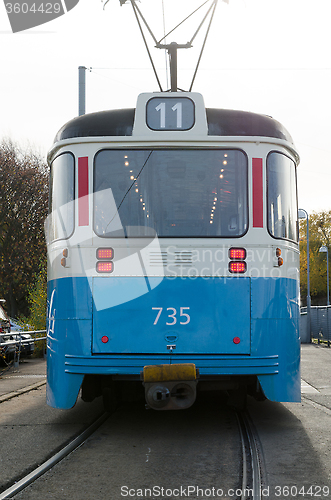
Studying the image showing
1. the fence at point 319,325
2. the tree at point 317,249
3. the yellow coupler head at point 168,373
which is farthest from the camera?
the tree at point 317,249

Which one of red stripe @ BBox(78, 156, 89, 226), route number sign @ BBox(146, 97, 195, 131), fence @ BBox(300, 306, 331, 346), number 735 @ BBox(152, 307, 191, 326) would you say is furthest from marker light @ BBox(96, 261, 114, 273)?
fence @ BBox(300, 306, 331, 346)

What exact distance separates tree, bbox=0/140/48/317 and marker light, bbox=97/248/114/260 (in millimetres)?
20611

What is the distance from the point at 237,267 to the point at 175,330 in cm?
88

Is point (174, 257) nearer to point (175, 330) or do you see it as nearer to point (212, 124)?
point (175, 330)

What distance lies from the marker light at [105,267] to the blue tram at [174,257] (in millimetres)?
11

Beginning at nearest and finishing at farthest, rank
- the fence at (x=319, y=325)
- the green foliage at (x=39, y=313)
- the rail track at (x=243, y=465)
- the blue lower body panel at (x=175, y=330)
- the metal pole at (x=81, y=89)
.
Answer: the rail track at (x=243, y=465), the blue lower body panel at (x=175, y=330), the metal pole at (x=81, y=89), the green foliage at (x=39, y=313), the fence at (x=319, y=325)

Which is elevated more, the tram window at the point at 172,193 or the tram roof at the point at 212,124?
the tram roof at the point at 212,124

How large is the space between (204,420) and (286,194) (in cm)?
284

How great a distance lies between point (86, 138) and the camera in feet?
19.9

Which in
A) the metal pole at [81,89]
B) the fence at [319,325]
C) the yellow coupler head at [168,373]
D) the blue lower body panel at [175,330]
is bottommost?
the fence at [319,325]

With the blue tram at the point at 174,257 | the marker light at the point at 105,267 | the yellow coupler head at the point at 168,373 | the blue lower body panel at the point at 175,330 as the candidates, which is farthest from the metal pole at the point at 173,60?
the yellow coupler head at the point at 168,373

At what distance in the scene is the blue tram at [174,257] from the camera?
575 cm

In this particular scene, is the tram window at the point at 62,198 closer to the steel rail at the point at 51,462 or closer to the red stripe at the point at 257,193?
the red stripe at the point at 257,193

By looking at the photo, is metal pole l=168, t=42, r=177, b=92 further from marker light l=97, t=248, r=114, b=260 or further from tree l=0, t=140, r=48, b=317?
tree l=0, t=140, r=48, b=317
